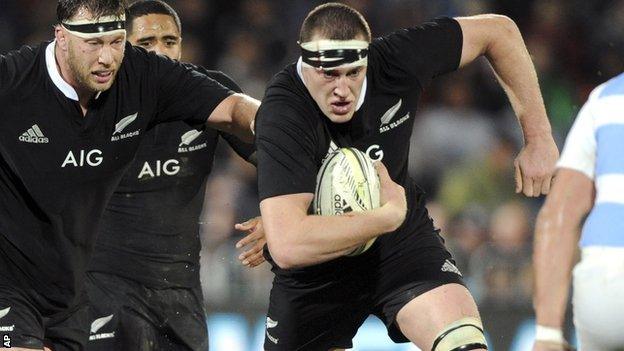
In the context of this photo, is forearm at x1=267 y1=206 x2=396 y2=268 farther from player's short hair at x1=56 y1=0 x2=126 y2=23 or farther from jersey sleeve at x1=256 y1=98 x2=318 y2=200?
player's short hair at x1=56 y1=0 x2=126 y2=23

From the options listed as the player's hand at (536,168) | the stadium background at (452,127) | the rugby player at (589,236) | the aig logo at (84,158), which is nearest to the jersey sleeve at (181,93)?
the aig logo at (84,158)

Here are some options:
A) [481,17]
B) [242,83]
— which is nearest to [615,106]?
[481,17]

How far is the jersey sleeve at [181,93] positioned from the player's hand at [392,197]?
99 cm

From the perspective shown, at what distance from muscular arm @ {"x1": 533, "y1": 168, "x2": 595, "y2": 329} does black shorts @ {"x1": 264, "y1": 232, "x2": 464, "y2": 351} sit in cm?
178

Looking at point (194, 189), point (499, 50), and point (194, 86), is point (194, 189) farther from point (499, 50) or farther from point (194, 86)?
point (499, 50)

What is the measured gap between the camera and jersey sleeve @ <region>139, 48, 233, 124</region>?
569cm

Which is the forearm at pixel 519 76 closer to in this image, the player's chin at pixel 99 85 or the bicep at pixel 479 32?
the bicep at pixel 479 32

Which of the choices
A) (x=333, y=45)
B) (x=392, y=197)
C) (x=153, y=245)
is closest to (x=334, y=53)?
(x=333, y=45)

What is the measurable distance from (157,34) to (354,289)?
2.08 m

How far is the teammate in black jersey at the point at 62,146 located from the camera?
17.4ft

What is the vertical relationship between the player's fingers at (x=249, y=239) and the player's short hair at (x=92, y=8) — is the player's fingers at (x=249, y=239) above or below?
below

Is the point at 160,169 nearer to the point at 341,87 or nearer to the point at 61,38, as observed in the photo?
the point at 61,38

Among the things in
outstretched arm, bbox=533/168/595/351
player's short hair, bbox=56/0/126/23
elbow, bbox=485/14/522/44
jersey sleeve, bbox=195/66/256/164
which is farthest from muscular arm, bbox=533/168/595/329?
jersey sleeve, bbox=195/66/256/164

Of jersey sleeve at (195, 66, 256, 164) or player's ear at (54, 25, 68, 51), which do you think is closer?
player's ear at (54, 25, 68, 51)
